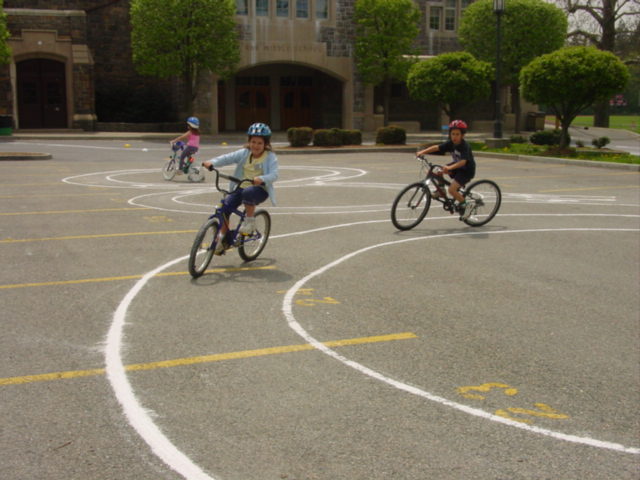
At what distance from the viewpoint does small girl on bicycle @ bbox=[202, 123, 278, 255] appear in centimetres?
886

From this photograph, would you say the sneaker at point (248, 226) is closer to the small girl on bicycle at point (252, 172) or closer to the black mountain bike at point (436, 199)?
the small girl on bicycle at point (252, 172)

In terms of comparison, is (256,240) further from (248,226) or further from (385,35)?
(385,35)

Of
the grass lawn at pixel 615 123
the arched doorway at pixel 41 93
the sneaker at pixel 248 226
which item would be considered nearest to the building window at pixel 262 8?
the arched doorway at pixel 41 93

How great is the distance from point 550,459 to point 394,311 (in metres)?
3.14

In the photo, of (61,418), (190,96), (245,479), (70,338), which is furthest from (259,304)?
(190,96)

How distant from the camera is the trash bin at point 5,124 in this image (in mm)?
36188

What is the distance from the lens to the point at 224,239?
8859 millimetres

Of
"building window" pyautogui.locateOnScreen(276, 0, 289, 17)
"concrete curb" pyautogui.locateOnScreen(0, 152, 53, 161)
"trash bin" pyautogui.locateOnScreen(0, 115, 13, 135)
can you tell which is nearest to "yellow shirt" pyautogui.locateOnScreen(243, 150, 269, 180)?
"concrete curb" pyautogui.locateOnScreen(0, 152, 53, 161)

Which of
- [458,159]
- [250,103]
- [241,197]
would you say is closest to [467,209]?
[458,159]

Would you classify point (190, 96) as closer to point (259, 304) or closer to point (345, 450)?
point (259, 304)

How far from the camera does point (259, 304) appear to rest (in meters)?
7.54

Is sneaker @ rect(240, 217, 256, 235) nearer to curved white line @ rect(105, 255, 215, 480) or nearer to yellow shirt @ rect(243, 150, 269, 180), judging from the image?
yellow shirt @ rect(243, 150, 269, 180)

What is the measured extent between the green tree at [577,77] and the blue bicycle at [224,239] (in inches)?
784

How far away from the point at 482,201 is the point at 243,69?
1321 inches
